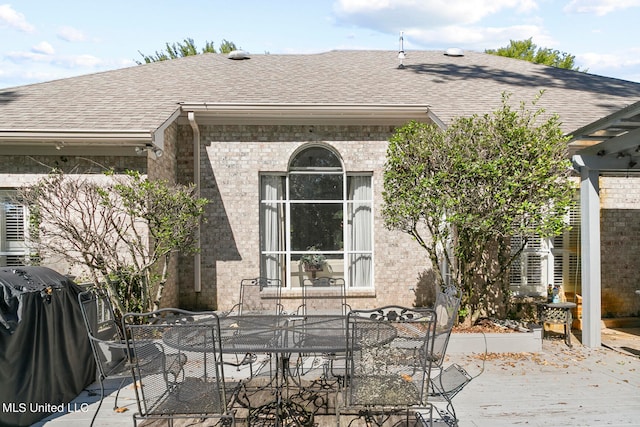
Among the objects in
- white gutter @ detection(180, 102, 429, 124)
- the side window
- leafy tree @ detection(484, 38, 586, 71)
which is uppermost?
leafy tree @ detection(484, 38, 586, 71)

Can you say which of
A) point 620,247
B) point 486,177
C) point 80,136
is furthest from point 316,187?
point 620,247

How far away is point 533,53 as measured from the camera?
1105 inches

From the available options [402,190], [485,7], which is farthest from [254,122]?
[485,7]

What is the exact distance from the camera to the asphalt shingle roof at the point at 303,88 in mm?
8781

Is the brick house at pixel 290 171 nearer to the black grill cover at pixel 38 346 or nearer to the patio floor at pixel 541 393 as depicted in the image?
the patio floor at pixel 541 393

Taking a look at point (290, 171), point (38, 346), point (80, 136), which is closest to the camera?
point (38, 346)

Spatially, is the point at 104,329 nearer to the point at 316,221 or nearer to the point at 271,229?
the point at 271,229

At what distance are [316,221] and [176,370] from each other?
20.1 feet

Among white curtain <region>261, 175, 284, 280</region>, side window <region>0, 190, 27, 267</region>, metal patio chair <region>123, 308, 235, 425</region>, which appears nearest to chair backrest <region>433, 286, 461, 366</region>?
metal patio chair <region>123, 308, 235, 425</region>

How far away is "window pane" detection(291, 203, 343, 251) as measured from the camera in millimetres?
9828

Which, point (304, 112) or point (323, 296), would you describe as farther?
point (323, 296)

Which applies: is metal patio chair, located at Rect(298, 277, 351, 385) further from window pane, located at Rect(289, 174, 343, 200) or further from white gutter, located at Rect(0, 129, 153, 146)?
white gutter, located at Rect(0, 129, 153, 146)

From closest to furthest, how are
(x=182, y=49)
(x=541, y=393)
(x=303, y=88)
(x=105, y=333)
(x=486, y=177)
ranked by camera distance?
(x=541, y=393) < (x=105, y=333) < (x=486, y=177) < (x=303, y=88) < (x=182, y=49)

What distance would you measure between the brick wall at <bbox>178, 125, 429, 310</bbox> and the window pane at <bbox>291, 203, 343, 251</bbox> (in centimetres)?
78
